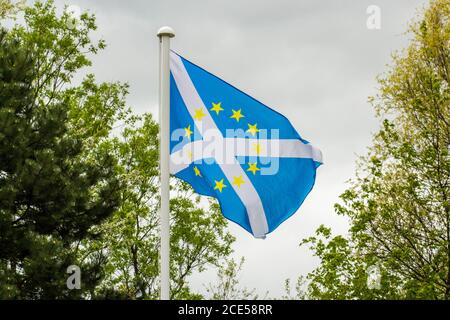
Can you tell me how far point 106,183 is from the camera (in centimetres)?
2081

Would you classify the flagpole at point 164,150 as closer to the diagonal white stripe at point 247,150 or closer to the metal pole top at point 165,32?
the metal pole top at point 165,32

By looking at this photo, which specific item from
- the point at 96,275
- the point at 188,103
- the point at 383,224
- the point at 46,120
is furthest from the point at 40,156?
the point at 383,224

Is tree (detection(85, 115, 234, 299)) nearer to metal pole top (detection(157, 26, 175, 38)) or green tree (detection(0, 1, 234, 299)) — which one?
green tree (detection(0, 1, 234, 299))

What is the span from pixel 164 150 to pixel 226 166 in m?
0.91

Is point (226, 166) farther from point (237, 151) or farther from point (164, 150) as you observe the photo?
point (164, 150)

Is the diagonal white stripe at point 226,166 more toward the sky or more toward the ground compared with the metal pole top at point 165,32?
more toward the ground

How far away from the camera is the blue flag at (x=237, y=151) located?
1056 centimetres

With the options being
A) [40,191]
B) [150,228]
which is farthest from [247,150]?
[150,228]

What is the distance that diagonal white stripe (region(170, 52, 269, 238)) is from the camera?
34.6 ft

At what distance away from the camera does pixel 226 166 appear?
10.6 m

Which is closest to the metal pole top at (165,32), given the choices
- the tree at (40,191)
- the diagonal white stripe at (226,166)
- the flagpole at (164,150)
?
the flagpole at (164,150)

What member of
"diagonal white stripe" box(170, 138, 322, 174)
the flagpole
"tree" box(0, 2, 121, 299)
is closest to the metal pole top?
the flagpole

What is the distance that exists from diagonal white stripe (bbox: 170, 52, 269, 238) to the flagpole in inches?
13.7

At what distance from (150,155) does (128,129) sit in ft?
5.05
